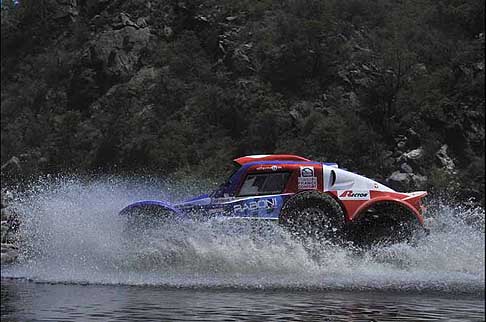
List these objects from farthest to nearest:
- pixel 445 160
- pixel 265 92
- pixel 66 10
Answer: pixel 66 10 → pixel 265 92 → pixel 445 160

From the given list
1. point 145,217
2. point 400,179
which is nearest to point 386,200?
point 145,217

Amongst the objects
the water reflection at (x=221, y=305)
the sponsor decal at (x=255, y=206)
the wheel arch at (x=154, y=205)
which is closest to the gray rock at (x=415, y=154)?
the sponsor decal at (x=255, y=206)

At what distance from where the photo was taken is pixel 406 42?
59781mm

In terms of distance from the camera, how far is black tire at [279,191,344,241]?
47.0 feet

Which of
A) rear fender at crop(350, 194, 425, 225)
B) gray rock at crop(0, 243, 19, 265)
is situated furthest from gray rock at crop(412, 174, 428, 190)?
rear fender at crop(350, 194, 425, 225)

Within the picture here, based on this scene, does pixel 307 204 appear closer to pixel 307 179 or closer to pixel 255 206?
pixel 307 179

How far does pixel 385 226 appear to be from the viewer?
14719 mm

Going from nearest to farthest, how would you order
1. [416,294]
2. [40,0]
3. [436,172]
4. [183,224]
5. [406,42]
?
[416,294] → [183,224] → [436,172] → [406,42] → [40,0]

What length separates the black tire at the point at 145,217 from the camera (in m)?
14.5

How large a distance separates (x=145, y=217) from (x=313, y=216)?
3.04 metres

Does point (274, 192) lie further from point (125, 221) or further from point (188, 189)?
point (188, 189)

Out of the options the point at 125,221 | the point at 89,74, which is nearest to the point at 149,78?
the point at 89,74

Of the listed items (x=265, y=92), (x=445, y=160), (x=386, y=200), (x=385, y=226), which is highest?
(x=265, y=92)

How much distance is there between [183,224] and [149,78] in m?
54.9
